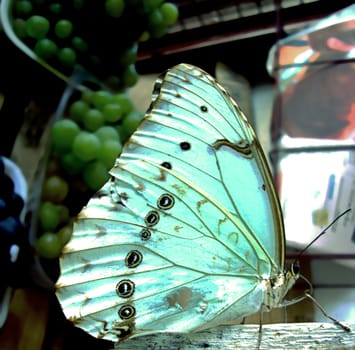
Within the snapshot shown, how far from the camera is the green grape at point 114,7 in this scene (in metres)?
0.71

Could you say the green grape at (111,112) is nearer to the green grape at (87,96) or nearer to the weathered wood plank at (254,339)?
the green grape at (87,96)

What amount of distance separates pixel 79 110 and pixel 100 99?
0.03 meters

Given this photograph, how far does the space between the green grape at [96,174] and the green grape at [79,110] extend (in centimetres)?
8

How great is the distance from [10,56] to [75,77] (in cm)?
11

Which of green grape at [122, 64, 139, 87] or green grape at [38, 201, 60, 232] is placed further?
green grape at [122, 64, 139, 87]

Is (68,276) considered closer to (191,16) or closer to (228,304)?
(228,304)

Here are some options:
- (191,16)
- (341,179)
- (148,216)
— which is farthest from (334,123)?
(148,216)

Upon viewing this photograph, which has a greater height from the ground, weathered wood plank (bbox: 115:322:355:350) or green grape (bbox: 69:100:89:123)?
green grape (bbox: 69:100:89:123)

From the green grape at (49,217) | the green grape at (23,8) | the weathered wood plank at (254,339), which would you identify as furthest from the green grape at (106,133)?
the weathered wood plank at (254,339)

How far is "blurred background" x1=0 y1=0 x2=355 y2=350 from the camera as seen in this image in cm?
65

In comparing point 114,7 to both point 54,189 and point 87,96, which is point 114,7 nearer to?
point 87,96

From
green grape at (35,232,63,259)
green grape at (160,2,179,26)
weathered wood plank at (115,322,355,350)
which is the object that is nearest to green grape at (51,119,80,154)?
green grape at (35,232,63,259)

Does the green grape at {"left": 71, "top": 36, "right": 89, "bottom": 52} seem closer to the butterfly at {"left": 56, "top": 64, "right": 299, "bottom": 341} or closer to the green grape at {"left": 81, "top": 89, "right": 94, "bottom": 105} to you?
the green grape at {"left": 81, "top": 89, "right": 94, "bottom": 105}

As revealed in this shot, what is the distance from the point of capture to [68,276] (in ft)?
1.28
